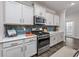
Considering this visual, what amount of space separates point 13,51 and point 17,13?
4.49ft

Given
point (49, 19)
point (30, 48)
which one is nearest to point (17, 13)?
point (30, 48)

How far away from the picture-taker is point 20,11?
146 inches

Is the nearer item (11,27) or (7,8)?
(7,8)

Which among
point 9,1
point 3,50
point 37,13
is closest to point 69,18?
point 37,13

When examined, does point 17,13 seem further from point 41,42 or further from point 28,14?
point 41,42

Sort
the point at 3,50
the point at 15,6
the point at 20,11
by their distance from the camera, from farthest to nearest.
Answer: the point at 20,11
the point at 15,6
the point at 3,50

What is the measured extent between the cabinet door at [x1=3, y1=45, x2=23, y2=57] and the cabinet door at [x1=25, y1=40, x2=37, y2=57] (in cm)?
31

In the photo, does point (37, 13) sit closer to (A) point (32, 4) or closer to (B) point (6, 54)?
(A) point (32, 4)

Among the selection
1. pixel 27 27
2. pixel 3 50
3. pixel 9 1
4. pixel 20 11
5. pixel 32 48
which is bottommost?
pixel 32 48

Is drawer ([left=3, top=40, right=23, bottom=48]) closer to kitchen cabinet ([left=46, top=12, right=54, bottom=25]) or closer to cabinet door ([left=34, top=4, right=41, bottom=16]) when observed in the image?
cabinet door ([left=34, top=4, right=41, bottom=16])

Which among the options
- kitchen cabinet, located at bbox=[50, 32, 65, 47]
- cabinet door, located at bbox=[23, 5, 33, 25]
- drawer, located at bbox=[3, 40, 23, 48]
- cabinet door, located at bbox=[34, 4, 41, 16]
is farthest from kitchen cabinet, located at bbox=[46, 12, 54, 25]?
drawer, located at bbox=[3, 40, 23, 48]

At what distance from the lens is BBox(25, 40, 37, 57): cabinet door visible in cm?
347

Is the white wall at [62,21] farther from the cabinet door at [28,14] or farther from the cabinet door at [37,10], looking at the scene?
the cabinet door at [28,14]

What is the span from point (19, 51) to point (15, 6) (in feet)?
4.96
